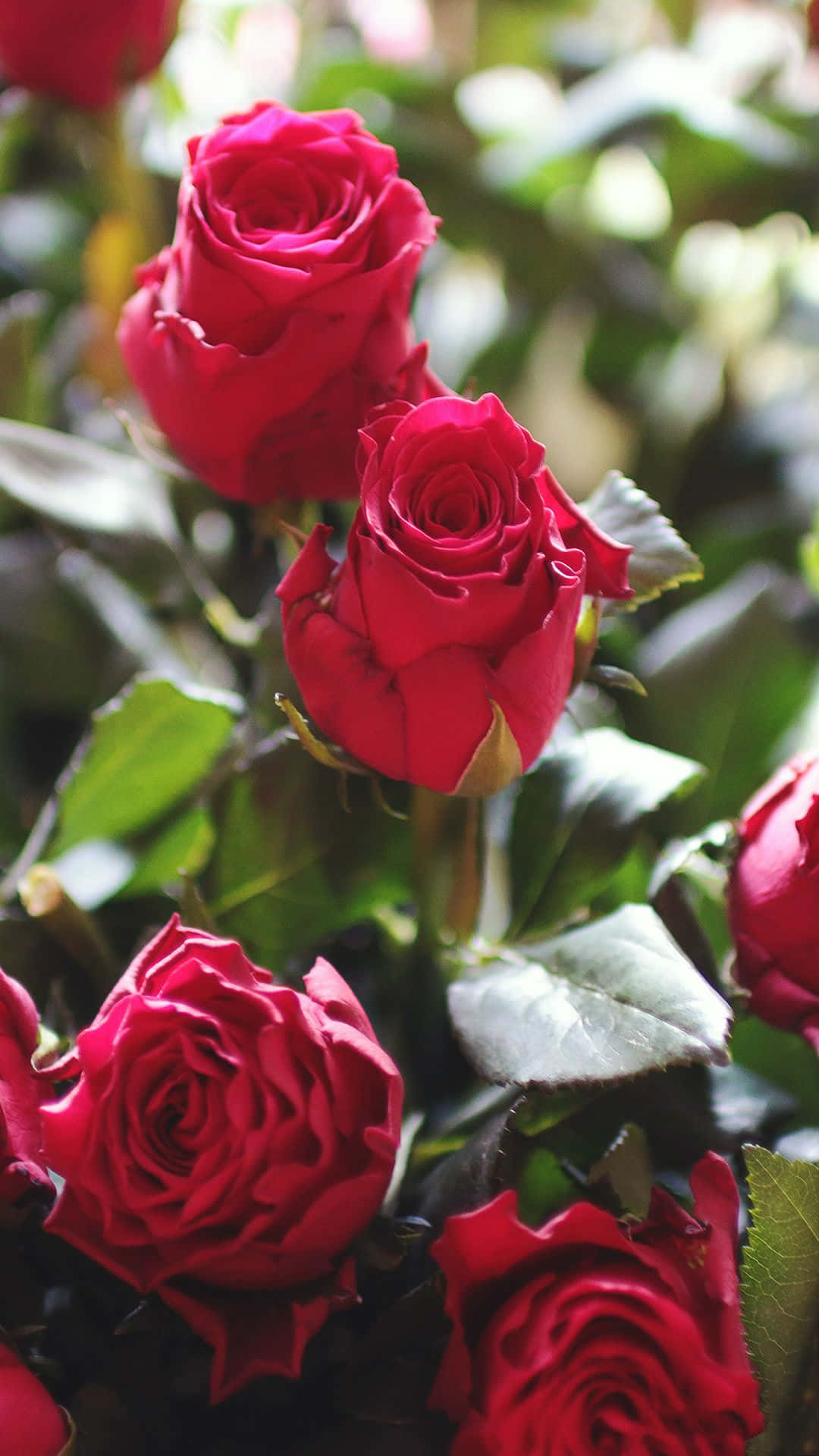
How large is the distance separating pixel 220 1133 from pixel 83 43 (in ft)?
1.65

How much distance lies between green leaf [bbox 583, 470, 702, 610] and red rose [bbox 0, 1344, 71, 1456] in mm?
238

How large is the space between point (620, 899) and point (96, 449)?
0.86ft

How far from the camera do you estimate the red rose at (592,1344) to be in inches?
11.8

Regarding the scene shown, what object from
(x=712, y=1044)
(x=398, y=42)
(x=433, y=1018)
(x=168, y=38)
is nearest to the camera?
(x=712, y=1044)

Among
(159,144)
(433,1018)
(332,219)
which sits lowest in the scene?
(433,1018)

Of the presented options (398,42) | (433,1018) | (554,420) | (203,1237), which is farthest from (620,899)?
(398,42)

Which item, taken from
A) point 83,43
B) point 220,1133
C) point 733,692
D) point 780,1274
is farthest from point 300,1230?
point 83,43

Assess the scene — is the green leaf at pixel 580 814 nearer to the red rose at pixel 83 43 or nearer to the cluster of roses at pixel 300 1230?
the cluster of roses at pixel 300 1230

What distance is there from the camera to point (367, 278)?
0.33m

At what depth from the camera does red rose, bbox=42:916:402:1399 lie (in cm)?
28

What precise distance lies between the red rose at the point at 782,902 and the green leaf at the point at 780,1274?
0.12 ft

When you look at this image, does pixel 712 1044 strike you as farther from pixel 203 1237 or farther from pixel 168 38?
pixel 168 38

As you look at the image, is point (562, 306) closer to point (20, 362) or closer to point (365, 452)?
point (20, 362)

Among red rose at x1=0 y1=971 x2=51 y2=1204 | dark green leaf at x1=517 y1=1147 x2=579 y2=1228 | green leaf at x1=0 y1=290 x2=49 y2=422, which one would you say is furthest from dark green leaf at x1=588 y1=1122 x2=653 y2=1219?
green leaf at x1=0 y1=290 x2=49 y2=422
